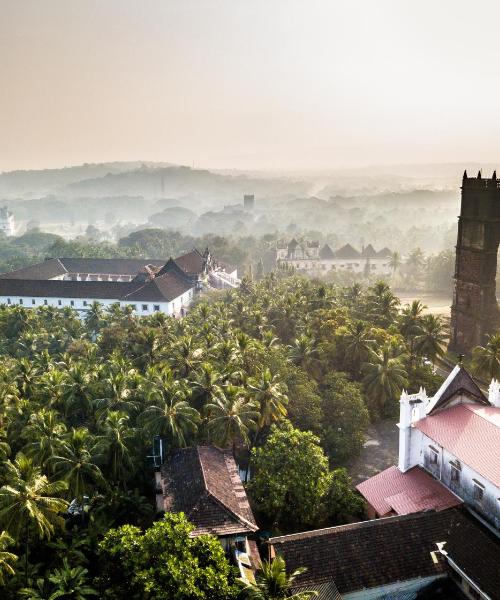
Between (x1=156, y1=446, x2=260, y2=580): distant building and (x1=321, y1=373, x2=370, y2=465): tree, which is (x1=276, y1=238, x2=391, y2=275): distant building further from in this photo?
(x1=156, y1=446, x2=260, y2=580): distant building

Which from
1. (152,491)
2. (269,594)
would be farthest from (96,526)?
(269,594)

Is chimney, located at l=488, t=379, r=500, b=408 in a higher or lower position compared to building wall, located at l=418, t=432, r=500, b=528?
higher

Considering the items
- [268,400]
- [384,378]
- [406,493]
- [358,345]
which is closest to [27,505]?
[268,400]

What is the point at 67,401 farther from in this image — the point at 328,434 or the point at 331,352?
the point at 331,352

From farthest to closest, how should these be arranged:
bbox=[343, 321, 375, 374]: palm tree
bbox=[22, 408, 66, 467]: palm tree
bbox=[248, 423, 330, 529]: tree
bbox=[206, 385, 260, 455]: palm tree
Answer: bbox=[343, 321, 375, 374]: palm tree → bbox=[206, 385, 260, 455]: palm tree → bbox=[22, 408, 66, 467]: palm tree → bbox=[248, 423, 330, 529]: tree

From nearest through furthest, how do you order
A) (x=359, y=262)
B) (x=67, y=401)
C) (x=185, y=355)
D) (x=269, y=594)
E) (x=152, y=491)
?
1. (x=269, y=594)
2. (x=152, y=491)
3. (x=67, y=401)
4. (x=185, y=355)
5. (x=359, y=262)

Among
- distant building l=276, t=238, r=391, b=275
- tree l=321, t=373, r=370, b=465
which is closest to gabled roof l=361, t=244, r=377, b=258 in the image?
distant building l=276, t=238, r=391, b=275

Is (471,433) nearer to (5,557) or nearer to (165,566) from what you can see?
(165,566)
